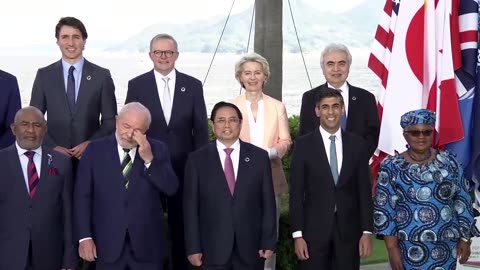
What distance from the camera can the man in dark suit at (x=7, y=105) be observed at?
5570mm

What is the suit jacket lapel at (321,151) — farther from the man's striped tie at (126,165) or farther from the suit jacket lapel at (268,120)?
the man's striped tie at (126,165)

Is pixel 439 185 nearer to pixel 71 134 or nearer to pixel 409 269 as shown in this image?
pixel 409 269

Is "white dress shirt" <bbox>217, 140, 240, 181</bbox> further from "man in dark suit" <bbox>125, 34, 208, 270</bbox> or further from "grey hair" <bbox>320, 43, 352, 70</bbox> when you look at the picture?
"grey hair" <bbox>320, 43, 352, 70</bbox>

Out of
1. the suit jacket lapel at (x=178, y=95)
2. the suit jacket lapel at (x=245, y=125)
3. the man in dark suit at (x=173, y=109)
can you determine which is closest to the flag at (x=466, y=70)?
the suit jacket lapel at (x=245, y=125)

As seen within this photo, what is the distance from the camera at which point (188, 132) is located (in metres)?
5.75

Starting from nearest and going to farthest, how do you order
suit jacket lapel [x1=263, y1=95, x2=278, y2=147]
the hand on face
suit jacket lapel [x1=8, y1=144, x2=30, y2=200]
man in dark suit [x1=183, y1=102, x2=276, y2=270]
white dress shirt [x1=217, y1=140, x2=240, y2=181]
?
the hand on face < suit jacket lapel [x1=8, y1=144, x2=30, y2=200] < man in dark suit [x1=183, y1=102, x2=276, y2=270] < white dress shirt [x1=217, y1=140, x2=240, y2=181] < suit jacket lapel [x1=263, y1=95, x2=278, y2=147]

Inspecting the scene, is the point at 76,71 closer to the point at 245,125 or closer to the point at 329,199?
the point at 245,125

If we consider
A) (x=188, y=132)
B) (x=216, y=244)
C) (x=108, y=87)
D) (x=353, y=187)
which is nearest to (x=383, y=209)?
(x=353, y=187)

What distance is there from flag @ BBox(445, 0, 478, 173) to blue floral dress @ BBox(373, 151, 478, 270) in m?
0.88

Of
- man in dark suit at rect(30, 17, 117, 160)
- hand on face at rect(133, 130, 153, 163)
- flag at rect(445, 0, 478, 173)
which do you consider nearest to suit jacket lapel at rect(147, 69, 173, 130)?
man in dark suit at rect(30, 17, 117, 160)

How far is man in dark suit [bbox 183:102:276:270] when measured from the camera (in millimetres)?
5035

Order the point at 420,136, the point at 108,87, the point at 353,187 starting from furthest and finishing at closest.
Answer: the point at 108,87 < the point at 353,187 < the point at 420,136

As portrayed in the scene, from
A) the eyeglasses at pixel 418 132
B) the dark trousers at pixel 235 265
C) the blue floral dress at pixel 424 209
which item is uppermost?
the eyeglasses at pixel 418 132

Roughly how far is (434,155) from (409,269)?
2.38 ft
